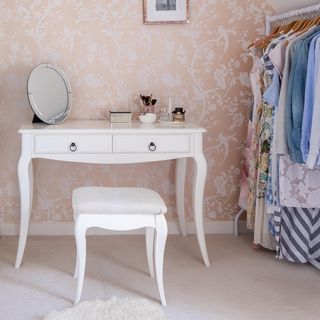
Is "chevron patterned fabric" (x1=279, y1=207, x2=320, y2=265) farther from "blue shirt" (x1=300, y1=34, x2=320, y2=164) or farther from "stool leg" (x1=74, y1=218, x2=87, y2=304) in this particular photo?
"stool leg" (x1=74, y1=218, x2=87, y2=304)

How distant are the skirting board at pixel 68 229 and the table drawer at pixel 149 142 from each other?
0.81 m

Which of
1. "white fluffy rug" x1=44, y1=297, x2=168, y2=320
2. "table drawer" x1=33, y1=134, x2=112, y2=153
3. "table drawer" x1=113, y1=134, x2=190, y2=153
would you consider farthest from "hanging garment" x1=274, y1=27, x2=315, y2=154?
"white fluffy rug" x1=44, y1=297, x2=168, y2=320

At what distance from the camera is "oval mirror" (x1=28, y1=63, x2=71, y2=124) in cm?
298

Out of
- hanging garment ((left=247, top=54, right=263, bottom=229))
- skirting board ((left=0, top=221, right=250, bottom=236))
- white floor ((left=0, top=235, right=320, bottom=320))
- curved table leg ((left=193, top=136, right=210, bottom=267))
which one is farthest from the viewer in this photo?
skirting board ((left=0, top=221, right=250, bottom=236))

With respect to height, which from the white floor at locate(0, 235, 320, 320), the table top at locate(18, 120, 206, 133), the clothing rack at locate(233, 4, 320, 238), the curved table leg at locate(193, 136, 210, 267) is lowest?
the white floor at locate(0, 235, 320, 320)

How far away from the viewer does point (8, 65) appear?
10.6ft

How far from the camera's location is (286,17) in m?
2.97

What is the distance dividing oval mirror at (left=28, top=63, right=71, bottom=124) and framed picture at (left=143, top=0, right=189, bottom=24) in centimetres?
64

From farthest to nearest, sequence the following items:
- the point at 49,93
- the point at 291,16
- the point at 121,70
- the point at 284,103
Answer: the point at 121,70 → the point at 49,93 → the point at 291,16 → the point at 284,103

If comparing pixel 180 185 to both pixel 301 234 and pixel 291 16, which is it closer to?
pixel 301 234

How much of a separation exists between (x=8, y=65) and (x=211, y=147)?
1325 millimetres

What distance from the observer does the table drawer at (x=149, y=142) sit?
2.75 m

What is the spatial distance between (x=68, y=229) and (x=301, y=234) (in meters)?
1.43

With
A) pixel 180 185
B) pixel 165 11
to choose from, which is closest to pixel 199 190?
pixel 180 185
